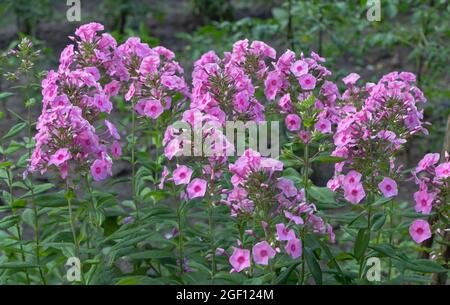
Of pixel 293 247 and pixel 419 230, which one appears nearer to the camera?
pixel 293 247

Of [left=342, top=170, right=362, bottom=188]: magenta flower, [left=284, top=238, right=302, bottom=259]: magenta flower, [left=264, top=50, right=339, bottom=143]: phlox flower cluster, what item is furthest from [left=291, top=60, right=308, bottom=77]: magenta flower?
[left=284, top=238, right=302, bottom=259]: magenta flower

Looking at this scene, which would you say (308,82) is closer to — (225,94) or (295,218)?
(225,94)

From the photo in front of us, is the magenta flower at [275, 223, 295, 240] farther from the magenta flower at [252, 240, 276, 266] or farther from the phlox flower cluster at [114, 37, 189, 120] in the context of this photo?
the phlox flower cluster at [114, 37, 189, 120]

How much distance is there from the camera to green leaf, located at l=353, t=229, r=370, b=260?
103 inches

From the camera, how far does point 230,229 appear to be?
2822 mm

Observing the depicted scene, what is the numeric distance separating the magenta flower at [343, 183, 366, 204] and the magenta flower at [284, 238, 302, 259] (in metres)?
0.27

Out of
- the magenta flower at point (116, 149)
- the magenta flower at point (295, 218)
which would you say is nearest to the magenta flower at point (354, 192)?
the magenta flower at point (295, 218)

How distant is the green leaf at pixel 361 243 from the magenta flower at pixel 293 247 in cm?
38

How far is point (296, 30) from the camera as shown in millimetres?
5574

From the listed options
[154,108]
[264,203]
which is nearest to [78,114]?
[154,108]

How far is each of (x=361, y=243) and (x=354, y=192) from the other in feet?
0.76

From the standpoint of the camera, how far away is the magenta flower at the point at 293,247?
2289 millimetres

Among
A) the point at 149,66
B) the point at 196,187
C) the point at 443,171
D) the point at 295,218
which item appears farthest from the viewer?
the point at 149,66

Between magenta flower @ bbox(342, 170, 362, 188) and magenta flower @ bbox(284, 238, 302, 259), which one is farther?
magenta flower @ bbox(342, 170, 362, 188)
